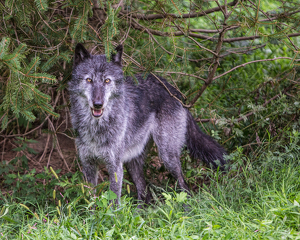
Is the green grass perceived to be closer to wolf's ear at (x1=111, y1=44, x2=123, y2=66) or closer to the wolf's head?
the wolf's head

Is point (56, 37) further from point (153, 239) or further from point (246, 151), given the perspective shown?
point (246, 151)

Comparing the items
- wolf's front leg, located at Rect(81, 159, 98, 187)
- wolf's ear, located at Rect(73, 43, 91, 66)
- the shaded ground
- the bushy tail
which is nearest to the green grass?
wolf's front leg, located at Rect(81, 159, 98, 187)

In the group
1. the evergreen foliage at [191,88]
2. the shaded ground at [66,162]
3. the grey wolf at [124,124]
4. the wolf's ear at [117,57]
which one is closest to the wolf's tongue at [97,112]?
the grey wolf at [124,124]

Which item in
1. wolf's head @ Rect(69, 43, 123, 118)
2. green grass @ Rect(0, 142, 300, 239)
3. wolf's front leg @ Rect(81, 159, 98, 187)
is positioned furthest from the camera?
wolf's front leg @ Rect(81, 159, 98, 187)

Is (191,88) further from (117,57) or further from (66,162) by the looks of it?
(66,162)

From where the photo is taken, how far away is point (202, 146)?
4.73 metres

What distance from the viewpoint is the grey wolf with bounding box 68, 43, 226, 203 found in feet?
12.6

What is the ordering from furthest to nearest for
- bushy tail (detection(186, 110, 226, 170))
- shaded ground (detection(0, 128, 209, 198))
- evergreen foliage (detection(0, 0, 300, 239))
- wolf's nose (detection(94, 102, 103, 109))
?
shaded ground (detection(0, 128, 209, 198)), bushy tail (detection(186, 110, 226, 170)), wolf's nose (detection(94, 102, 103, 109)), evergreen foliage (detection(0, 0, 300, 239))

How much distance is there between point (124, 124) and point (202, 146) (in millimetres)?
1295

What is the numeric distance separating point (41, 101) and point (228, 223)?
2174mm

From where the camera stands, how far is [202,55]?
6141 millimetres

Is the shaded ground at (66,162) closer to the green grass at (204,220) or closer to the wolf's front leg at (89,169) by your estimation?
the wolf's front leg at (89,169)

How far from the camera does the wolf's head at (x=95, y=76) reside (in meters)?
3.75

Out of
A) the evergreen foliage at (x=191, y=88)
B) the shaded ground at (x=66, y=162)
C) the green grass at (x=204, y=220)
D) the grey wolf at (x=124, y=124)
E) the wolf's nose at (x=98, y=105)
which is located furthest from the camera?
the shaded ground at (x=66, y=162)
